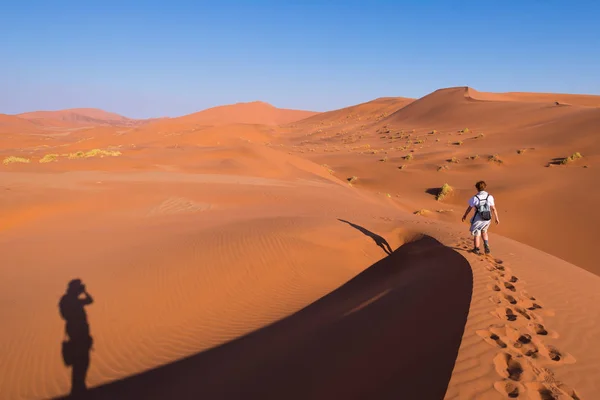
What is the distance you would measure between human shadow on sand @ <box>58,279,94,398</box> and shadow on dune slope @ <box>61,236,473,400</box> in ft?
1.05

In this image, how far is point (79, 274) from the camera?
6.23 metres

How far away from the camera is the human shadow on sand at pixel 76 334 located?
432cm

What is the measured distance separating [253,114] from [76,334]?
12368 centimetres

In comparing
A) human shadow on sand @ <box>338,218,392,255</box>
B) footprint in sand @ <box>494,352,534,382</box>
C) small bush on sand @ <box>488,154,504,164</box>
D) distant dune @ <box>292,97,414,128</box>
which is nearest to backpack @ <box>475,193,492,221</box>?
human shadow on sand @ <box>338,218,392,255</box>

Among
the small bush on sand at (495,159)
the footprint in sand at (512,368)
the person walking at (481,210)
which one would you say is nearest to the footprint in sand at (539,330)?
the footprint in sand at (512,368)

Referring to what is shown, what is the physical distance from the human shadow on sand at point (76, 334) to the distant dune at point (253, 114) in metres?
110

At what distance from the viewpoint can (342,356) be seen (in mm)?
4074

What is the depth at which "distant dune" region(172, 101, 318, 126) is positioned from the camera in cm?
11562

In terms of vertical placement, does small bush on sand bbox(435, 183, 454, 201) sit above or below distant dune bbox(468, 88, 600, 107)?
below

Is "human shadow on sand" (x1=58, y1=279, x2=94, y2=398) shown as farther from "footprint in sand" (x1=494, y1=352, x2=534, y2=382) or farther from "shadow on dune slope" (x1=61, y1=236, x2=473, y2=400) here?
"footprint in sand" (x1=494, y1=352, x2=534, y2=382)

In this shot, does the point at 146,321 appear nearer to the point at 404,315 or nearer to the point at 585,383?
the point at 404,315

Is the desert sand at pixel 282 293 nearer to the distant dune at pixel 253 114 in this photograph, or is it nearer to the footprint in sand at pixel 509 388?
the footprint in sand at pixel 509 388

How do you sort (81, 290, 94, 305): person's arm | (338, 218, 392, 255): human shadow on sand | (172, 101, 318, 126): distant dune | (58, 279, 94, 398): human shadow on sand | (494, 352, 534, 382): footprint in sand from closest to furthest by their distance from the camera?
(494, 352, 534, 382): footprint in sand → (58, 279, 94, 398): human shadow on sand → (81, 290, 94, 305): person's arm → (338, 218, 392, 255): human shadow on sand → (172, 101, 318, 126): distant dune

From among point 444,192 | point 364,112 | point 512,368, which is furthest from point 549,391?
point 364,112
